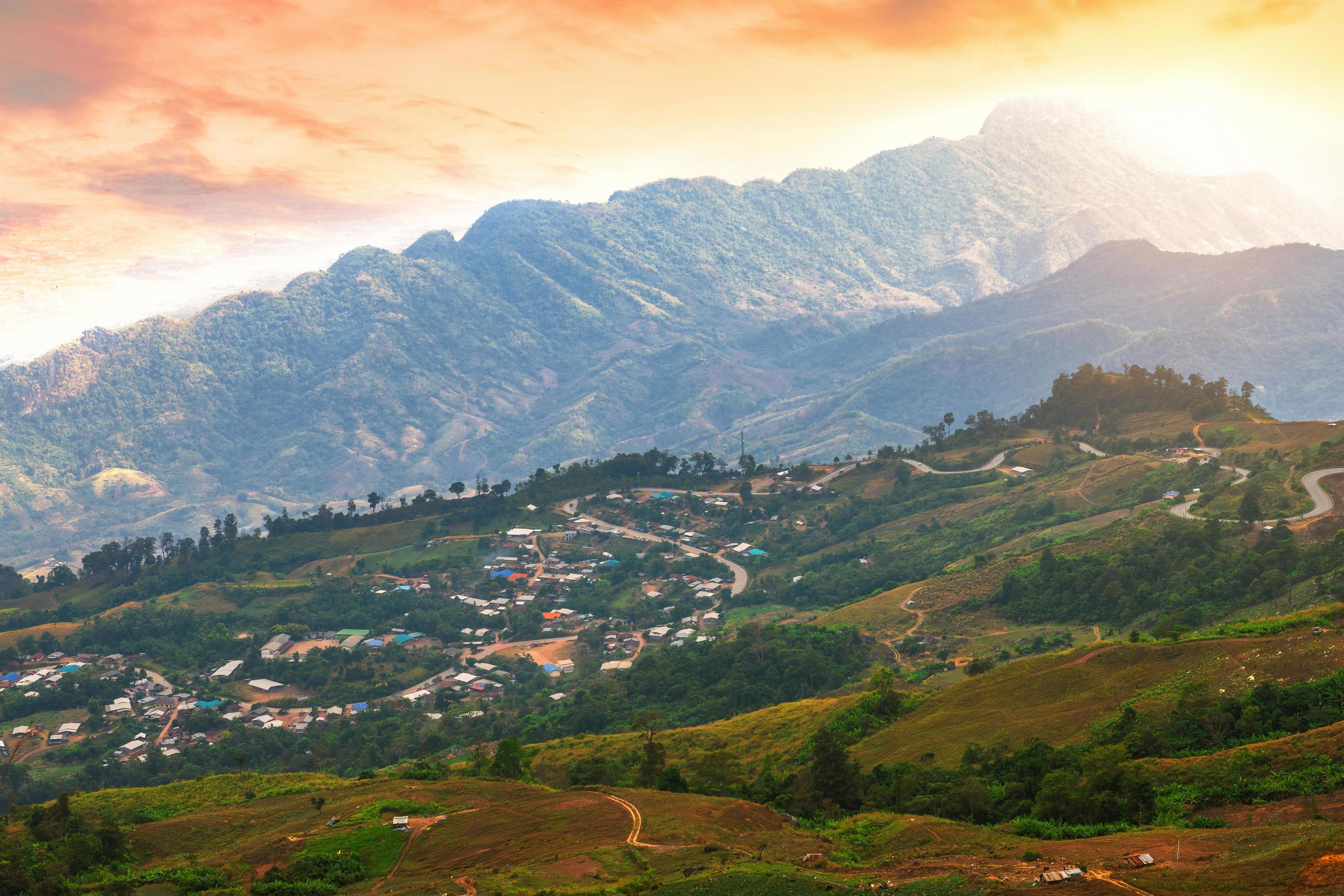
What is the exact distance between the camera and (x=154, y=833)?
37.2 meters

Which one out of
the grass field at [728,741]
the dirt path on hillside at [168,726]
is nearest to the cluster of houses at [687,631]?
the grass field at [728,741]

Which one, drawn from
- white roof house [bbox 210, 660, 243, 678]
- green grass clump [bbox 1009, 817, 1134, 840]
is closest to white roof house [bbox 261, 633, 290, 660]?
white roof house [bbox 210, 660, 243, 678]

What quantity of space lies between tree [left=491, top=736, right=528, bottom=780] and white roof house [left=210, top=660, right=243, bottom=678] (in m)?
65.5

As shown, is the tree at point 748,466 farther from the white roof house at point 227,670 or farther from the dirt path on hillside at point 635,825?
the dirt path on hillside at point 635,825

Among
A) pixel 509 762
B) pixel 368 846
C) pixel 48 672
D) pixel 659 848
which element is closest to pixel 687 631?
pixel 509 762

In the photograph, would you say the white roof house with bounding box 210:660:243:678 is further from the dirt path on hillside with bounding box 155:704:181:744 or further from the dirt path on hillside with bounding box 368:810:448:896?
the dirt path on hillside with bounding box 368:810:448:896

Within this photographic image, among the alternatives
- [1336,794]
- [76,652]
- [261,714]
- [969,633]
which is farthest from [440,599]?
→ [1336,794]

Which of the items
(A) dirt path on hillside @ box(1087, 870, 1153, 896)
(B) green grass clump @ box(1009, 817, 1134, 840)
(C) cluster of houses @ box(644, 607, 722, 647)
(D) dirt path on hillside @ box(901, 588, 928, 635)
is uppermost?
(A) dirt path on hillside @ box(1087, 870, 1153, 896)

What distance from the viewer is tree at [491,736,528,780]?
140 ft

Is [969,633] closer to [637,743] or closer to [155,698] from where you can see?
[637,743]

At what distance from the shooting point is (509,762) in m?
42.8

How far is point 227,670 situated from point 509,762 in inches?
2670

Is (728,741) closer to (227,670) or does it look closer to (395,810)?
(395,810)

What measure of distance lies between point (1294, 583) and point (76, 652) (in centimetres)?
→ 11272
